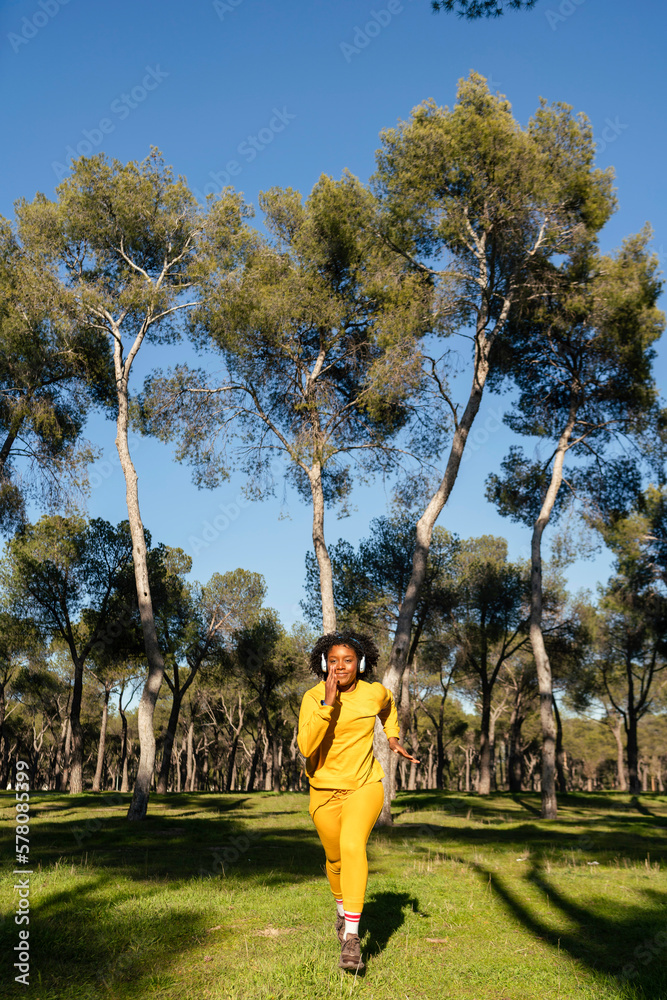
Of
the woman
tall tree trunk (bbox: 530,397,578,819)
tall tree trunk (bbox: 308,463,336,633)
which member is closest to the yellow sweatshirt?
the woman

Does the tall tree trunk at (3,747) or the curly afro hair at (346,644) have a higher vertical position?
the curly afro hair at (346,644)

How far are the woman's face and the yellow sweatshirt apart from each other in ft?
0.33

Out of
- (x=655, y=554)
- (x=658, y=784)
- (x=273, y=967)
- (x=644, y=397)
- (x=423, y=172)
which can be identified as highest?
(x=423, y=172)

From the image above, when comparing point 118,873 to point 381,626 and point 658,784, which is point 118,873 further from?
point 658,784

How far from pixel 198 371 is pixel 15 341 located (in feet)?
15.0

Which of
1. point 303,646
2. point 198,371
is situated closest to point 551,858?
point 198,371

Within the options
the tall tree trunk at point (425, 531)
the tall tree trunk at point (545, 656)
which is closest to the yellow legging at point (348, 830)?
the tall tree trunk at point (425, 531)

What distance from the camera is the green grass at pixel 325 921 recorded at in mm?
3924

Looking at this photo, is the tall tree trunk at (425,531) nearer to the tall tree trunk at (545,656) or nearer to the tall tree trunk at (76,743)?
the tall tree trunk at (545,656)

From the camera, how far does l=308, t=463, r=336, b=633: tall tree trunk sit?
45.7 feet

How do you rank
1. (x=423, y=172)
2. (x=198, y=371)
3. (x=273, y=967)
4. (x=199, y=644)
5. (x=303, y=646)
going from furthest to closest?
(x=303, y=646) < (x=199, y=644) < (x=198, y=371) < (x=423, y=172) < (x=273, y=967)

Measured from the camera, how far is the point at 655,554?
24.4 metres

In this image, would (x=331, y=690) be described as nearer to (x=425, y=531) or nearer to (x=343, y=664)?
(x=343, y=664)

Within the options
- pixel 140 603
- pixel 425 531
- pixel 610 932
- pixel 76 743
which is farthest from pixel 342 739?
pixel 76 743
